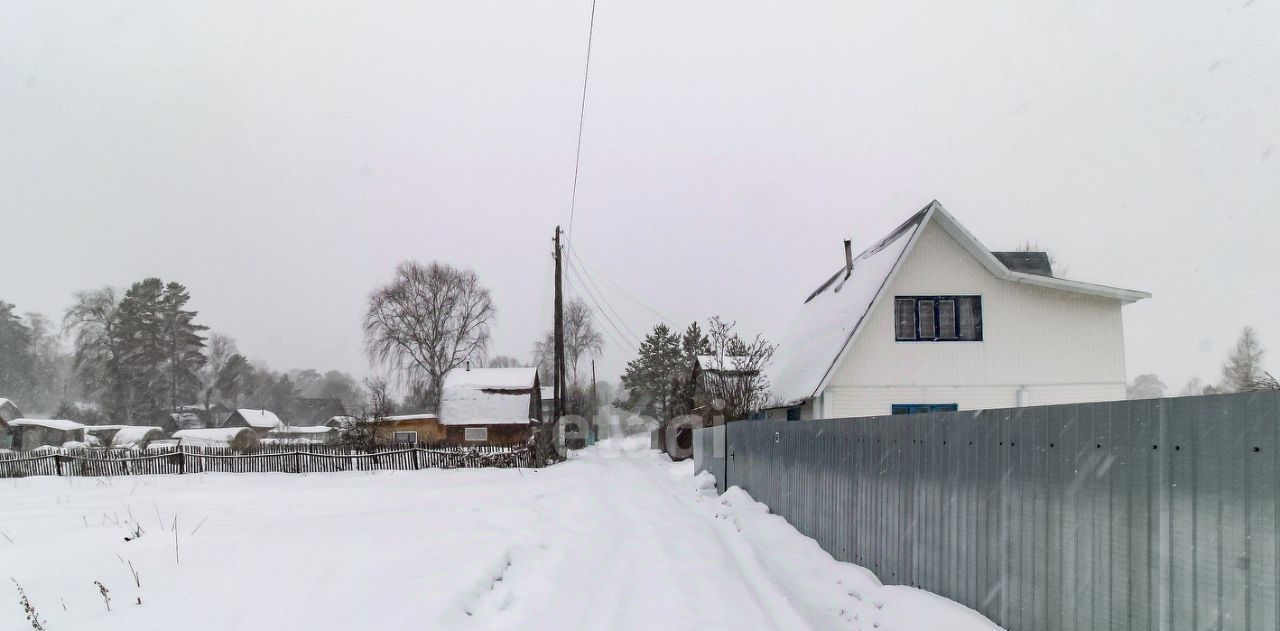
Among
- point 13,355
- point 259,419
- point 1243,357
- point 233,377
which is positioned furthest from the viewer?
point 233,377

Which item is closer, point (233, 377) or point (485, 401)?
point (485, 401)

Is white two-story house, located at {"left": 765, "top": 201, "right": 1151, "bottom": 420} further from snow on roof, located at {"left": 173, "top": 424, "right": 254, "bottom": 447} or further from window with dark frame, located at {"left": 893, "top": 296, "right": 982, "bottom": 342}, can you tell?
snow on roof, located at {"left": 173, "top": 424, "right": 254, "bottom": 447}

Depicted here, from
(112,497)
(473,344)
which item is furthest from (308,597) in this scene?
(473,344)

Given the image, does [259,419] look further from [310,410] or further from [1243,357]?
[1243,357]

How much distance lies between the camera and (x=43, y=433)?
50.4 meters

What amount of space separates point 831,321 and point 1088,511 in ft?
52.4

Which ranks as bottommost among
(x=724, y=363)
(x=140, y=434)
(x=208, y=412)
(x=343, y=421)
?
(x=208, y=412)

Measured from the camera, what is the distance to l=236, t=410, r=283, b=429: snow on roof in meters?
66.4

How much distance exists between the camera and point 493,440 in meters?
40.0

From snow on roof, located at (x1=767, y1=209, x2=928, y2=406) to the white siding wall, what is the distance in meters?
0.46

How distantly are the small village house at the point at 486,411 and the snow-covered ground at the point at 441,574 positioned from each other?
94.0 ft

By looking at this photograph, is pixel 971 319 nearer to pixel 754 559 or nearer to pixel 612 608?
pixel 754 559

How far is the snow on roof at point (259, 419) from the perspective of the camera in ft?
218

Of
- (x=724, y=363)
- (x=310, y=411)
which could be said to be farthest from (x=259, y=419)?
(x=724, y=363)
